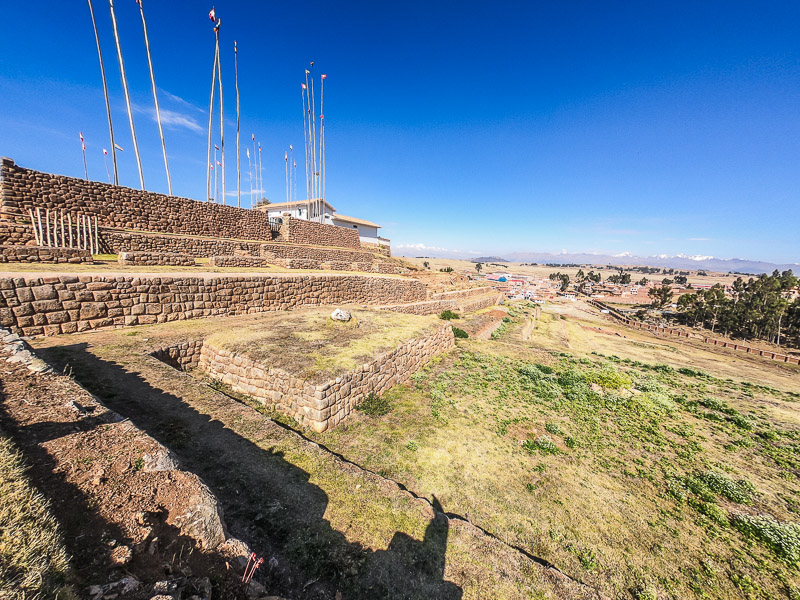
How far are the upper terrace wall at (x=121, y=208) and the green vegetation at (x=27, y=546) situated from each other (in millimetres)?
15411

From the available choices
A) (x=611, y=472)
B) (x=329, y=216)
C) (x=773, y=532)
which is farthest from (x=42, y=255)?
(x=329, y=216)

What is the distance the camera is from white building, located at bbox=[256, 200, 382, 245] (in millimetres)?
40778

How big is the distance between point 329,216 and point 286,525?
1645 inches

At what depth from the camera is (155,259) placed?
44.9 ft

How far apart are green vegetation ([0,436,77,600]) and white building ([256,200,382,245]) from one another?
38990 millimetres

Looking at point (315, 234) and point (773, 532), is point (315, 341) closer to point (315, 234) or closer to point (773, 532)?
point (773, 532)

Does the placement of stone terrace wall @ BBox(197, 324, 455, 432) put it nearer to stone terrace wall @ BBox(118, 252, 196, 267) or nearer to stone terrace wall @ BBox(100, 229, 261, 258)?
stone terrace wall @ BBox(118, 252, 196, 267)

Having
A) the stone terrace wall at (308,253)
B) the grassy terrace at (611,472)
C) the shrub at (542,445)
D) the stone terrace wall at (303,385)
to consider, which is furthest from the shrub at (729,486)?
the stone terrace wall at (308,253)

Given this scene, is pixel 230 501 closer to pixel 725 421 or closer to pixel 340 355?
→ pixel 340 355

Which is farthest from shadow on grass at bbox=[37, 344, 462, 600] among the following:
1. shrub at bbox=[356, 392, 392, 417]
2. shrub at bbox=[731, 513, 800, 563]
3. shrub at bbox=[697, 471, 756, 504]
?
shrub at bbox=[697, 471, 756, 504]

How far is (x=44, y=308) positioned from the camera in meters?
7.44

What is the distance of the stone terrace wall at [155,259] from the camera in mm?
12781

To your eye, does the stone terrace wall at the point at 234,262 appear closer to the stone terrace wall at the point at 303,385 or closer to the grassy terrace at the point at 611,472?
the stone terrace wall at the point at 303,385

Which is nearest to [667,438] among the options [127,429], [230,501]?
[230,501]
